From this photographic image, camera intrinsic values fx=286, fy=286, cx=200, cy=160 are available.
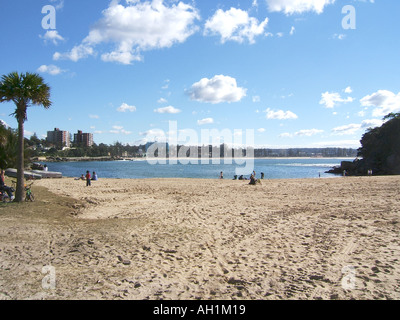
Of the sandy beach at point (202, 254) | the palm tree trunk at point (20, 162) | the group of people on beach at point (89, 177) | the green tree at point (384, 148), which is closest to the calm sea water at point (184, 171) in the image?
the green tree at point (384, 148)

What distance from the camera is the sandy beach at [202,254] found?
5.01 m

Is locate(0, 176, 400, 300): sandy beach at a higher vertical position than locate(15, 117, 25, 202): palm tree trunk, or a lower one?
lower

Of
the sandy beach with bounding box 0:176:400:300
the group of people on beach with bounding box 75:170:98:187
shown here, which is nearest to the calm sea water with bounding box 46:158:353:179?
the group of people on beach with bounding box 75:170:98:187

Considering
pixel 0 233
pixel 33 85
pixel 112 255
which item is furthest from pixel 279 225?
pixel 33 85

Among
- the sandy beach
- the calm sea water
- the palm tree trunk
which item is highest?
the palm tree trunk

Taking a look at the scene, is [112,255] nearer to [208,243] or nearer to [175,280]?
[175,280]

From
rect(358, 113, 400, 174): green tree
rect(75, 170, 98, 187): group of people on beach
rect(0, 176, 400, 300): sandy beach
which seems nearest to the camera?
rect(0, 176, 400, 300): sandy beach

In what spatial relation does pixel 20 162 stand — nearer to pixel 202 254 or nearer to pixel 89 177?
pixel 202 254

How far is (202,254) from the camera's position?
697 centimetres

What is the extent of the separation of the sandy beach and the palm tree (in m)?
3.04

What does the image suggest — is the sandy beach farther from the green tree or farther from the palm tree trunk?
the green tree

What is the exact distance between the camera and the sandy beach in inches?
197

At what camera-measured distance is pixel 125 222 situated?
10102mm
